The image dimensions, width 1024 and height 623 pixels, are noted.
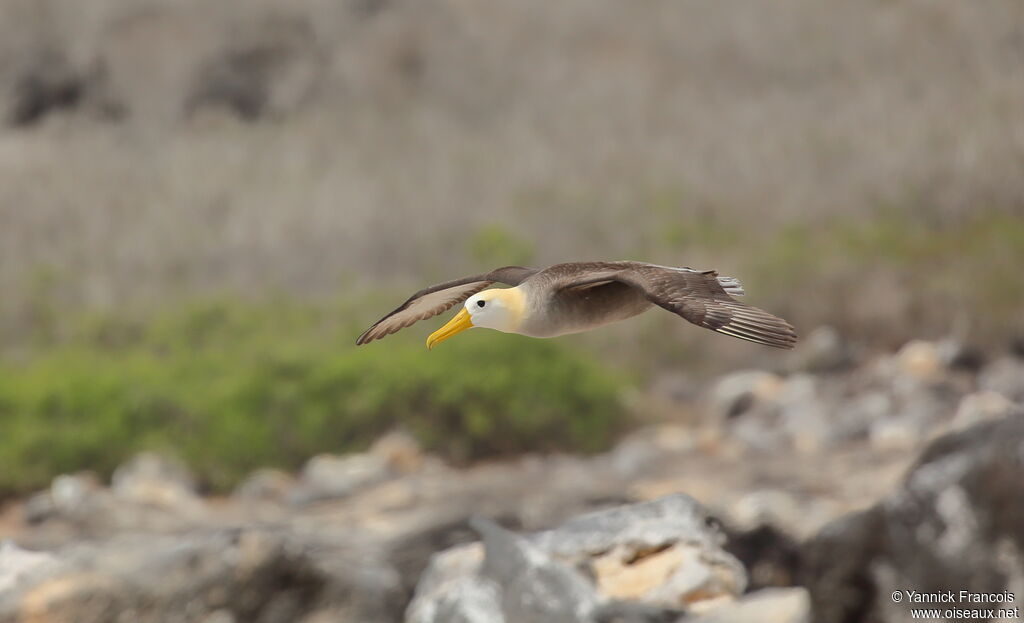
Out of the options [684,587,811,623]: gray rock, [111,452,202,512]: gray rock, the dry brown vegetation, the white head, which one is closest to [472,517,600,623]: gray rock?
[684,587,811,623]: gray rock

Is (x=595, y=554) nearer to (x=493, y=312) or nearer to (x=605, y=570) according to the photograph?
(x=605, y=570)

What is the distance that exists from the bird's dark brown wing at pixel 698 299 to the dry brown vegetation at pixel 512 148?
7105mm

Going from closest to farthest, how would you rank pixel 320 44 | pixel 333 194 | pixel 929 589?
pixel 929 589, pixel 333 194, pixel 320 44

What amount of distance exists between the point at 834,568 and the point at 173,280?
862cm

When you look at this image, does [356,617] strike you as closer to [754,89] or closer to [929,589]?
[929,589]

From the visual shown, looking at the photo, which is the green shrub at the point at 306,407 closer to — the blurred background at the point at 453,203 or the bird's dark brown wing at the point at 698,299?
the blurred background at the point at 453,203

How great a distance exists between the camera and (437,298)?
17.5ft

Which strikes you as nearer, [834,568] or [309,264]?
[834,568]

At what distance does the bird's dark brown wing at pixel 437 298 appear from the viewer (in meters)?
5.14

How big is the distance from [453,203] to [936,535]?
8.79 meters

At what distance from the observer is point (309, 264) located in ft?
42.7

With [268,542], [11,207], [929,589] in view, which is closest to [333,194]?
[11,207]

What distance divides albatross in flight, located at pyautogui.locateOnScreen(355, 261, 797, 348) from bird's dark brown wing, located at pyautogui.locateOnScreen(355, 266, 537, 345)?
259 mm

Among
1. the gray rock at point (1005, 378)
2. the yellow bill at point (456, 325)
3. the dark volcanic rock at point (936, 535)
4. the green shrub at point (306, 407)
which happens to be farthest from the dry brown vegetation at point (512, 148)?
the yellow bill at point (456, 325)
